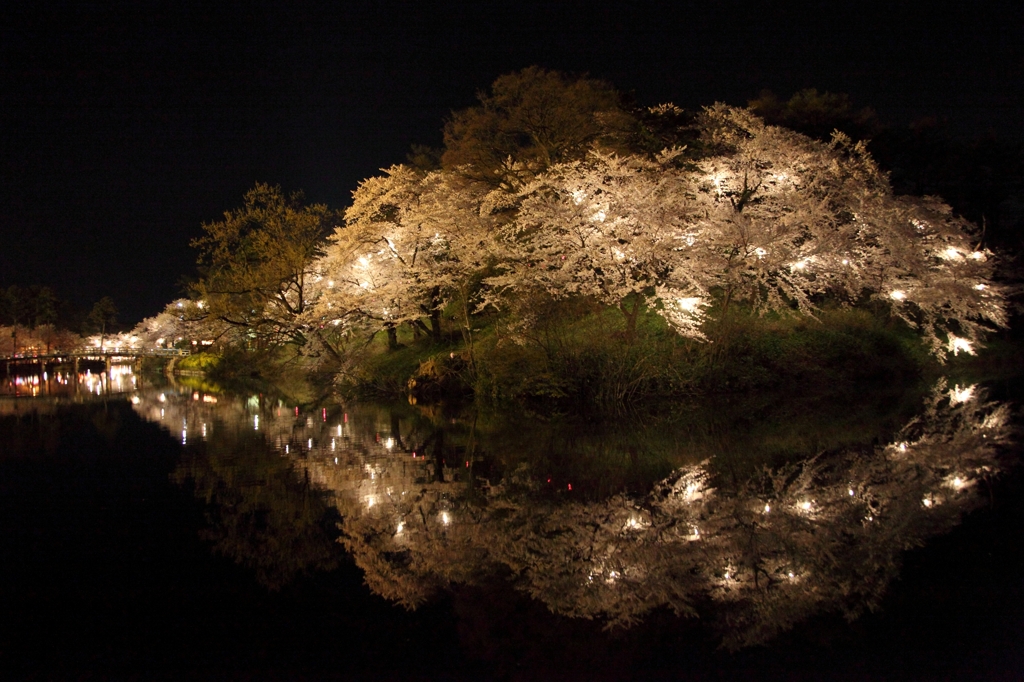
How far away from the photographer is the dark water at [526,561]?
14.1 feet

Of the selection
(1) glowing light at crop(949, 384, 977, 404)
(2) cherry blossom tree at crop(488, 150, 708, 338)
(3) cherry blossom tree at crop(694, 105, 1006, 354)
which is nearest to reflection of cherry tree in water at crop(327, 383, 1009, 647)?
(1) glowing light at crop(949, 384, 977, 404)

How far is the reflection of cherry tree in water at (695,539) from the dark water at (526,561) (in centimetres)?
3

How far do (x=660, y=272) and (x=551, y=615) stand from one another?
1616 cm

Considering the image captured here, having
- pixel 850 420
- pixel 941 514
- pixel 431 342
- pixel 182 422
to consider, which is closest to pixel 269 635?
pixel 941 514

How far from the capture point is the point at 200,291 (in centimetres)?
A: 2759

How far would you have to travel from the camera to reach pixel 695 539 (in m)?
6.35

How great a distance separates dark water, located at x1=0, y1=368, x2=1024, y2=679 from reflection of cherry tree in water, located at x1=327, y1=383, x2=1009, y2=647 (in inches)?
1.3

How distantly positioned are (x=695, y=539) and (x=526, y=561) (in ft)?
5.43

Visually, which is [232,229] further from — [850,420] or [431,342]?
[850,420]

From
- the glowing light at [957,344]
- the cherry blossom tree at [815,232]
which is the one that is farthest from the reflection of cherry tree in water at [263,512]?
the glowing light at [957,344]

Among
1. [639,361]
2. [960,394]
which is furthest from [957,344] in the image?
[639,361]

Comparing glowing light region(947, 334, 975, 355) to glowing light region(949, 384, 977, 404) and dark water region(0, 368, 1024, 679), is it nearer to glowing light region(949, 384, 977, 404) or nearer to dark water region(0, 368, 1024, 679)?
glowing light region(949, 384, 977, 404)

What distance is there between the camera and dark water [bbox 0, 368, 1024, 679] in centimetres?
430

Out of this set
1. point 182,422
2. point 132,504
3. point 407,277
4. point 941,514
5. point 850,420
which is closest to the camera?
point 941,514
